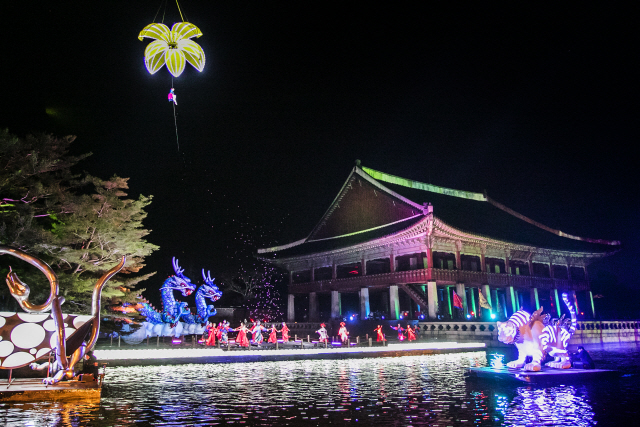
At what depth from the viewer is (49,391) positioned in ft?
26.2

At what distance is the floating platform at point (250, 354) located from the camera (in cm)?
1559

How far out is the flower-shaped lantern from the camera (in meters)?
10.4

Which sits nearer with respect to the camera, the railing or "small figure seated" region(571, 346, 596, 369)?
"small figure seated" region(571, 346, 596, 369)

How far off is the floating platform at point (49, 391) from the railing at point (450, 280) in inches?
893

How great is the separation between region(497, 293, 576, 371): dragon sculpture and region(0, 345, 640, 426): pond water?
3.43 feet

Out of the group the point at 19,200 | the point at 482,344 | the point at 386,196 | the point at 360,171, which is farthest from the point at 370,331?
the point at 19,200

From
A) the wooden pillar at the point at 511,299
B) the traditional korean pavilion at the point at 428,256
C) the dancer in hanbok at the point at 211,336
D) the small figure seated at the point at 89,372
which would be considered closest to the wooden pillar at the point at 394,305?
the traditional korean pavilion at the point at 428,256

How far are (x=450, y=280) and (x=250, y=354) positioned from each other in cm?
1577

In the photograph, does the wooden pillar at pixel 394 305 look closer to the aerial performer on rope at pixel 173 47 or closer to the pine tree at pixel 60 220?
the pine tree at pixel 60 220

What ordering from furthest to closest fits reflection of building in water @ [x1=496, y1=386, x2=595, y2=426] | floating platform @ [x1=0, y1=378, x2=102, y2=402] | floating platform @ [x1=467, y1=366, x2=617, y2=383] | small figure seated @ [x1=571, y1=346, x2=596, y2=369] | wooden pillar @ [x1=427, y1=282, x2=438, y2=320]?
wooden pillar @ [x1=427, y1=282, x2=438, y2=320] < small figure seated @ [x1=571, y1=346, x2=596, y2=369] < floating platform @ [x1=467, y1=366, x2=617, y2=383] < floating platform @ [x1=0, y1=378, x2=102, y2=402] < reflection of building in water @ [x1=496, y1=386, x2=595, y2=426]

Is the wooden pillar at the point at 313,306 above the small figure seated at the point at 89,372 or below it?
above

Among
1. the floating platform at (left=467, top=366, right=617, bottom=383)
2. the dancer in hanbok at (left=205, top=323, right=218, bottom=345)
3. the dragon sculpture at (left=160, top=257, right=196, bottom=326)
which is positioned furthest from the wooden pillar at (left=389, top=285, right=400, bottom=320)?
the floating platform at (left=467, top=366, right=617, bottom=383)

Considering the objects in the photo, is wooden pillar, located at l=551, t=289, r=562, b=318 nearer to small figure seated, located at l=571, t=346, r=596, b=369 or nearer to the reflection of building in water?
small figure seated, located at l=571, t=346, r=596, b=369

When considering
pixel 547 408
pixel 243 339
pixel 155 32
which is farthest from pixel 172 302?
pixel 547 408
